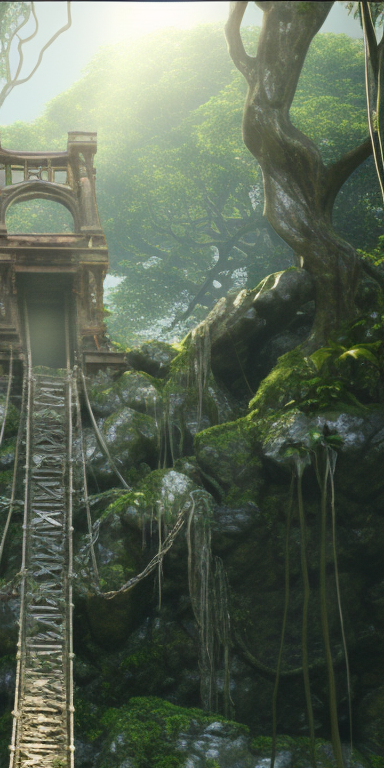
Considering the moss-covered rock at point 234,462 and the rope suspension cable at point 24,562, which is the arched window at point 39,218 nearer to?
the rope suspension cable at point 24,562

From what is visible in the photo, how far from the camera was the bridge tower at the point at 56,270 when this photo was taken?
14.2 m

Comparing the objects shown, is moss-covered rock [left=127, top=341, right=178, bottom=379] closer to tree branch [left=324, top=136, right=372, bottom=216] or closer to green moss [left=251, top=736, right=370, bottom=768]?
tree branch [left=324, top=136, right=372, bottom=216]

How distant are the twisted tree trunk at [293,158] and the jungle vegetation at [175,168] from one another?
13.0 metres

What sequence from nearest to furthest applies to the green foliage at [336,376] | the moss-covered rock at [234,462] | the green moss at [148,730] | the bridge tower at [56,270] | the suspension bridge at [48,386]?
the suspension bridge at [48,386] → the green moss at [148,730] → the green foliage at [336,376] → the moss-covered rock at [234,462] → the bridge tower at [56,270]

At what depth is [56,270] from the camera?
1452 cm

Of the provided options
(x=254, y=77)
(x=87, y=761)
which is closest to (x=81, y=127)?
(x=254, y=77)

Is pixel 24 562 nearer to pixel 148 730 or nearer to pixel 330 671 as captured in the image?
pixel 148 730

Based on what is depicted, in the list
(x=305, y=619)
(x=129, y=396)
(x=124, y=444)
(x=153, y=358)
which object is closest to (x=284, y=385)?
(x=124, y=444)

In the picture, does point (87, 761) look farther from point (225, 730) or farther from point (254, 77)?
point (254, 77)

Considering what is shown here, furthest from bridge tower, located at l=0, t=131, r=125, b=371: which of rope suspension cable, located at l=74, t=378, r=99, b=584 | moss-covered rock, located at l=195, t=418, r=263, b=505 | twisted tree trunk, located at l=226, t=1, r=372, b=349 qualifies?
twisted tree trunk, located at l=226, t=1, r=372, b=349

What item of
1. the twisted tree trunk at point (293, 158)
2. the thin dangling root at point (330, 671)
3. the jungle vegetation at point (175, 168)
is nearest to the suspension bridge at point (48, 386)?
the thin dangling root at point (330, 671)

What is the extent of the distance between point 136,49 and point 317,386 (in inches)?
931

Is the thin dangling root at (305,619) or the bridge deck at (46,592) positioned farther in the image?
the thin dangling root at (305,619)

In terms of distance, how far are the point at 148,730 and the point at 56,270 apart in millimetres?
8475
